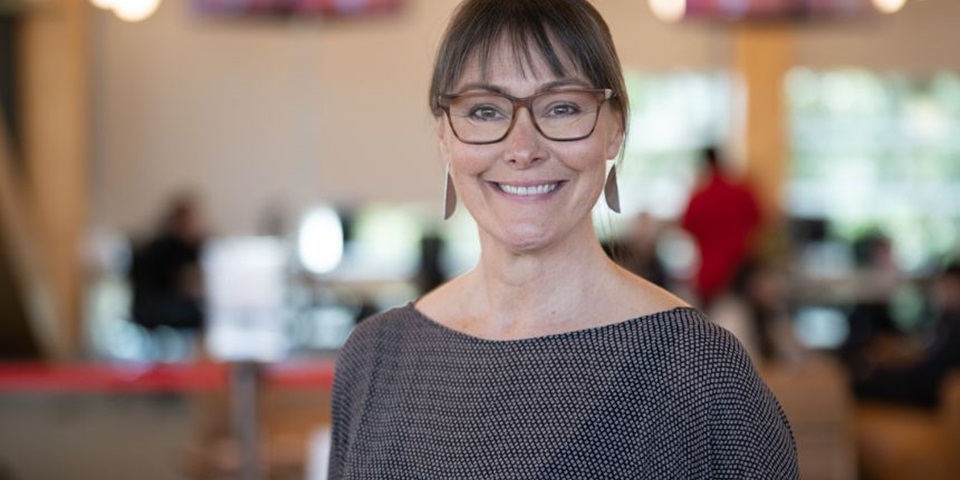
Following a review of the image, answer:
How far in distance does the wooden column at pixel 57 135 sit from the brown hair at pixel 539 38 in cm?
1223

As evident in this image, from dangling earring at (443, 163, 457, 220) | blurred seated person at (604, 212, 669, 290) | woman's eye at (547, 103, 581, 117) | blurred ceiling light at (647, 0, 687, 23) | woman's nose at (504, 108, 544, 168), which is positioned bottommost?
blurred seated person at (604, 212, 669, 290)

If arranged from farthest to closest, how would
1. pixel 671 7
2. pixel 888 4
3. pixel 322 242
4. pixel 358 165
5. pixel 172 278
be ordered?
pixel 358 165
pixel 322 242
pixel 172 278
pixel 671 7
pixel 888 4

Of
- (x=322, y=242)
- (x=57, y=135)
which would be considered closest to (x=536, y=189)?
(x=322, y=242)

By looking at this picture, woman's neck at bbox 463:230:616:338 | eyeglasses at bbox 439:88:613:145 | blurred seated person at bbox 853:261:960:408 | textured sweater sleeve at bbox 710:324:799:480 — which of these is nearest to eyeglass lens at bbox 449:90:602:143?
eyeglasses at bbox 439:88:613:145

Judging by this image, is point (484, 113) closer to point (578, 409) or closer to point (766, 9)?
point (578, 409)

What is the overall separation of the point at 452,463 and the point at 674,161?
13.0m

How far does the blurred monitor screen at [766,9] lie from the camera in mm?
10031

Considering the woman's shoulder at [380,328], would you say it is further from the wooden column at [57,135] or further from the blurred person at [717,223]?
the wooden column at [57,135]

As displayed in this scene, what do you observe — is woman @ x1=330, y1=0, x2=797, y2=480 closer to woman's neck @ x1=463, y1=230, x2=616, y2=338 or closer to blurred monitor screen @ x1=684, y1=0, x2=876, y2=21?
woman's neck @ x1=463, y1=230, x2=616, y2=338

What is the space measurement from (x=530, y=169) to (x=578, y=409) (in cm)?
25

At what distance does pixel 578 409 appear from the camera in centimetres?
168

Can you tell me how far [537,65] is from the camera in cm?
168

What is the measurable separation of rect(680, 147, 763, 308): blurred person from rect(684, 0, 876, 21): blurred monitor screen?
1199 mm

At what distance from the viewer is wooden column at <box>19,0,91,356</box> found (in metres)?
13.6
